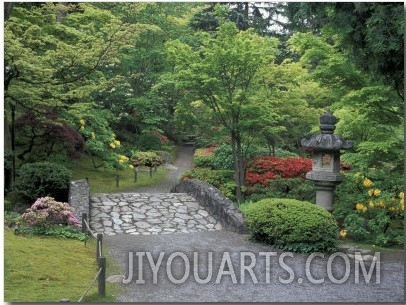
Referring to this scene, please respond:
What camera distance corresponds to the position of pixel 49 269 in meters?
6.27

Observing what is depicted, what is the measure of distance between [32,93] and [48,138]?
2764 millimetres

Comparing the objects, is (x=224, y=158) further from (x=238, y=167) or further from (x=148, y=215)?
(x=148, y=215)

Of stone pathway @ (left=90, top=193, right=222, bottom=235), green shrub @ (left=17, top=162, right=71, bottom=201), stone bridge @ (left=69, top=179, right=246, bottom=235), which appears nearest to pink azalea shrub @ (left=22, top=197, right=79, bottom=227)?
stone bridge @ (left=69, top=179, right=246, bottom=235)

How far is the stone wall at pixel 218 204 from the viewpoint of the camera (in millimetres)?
8875

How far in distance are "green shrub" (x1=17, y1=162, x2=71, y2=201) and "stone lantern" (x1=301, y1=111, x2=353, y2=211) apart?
476cm

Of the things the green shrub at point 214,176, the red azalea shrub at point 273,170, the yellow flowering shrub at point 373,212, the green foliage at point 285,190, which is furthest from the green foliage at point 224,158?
the yellow flowering shrub at point 373,212

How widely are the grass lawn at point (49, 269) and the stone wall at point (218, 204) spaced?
257 centimetres

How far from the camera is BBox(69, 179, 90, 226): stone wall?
29.3 feet

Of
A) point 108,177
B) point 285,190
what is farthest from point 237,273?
point 108,177

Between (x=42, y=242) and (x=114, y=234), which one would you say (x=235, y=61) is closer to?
(x=114, y=234)

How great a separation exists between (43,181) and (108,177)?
5.55m

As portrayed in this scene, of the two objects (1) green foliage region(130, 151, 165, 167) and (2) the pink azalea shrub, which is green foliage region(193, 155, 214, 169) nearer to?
(1) green foliage region(130, 151, 165, 167)

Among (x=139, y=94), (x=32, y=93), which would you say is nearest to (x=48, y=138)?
(x=32, y=93)

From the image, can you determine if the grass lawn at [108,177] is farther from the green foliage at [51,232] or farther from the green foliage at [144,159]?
the green foliage at [51,232]
